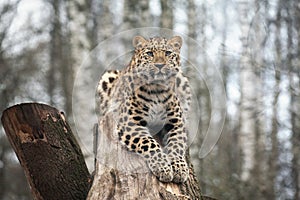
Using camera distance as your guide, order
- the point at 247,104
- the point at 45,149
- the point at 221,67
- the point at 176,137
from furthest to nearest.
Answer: the point at 221,67 → the point at 247,104 → the point at 45,149 → the point at 176,137

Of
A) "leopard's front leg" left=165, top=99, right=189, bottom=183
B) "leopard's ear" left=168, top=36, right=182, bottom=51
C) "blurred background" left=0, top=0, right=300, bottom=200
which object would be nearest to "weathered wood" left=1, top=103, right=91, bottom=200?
"leopard's front leg" left=165, top=99, right=189, bottom=183

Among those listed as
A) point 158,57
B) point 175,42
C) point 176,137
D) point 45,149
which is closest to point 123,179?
point 176,137

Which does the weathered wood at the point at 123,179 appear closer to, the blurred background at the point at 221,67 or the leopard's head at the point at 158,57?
the leopard's head at the point at 158,57

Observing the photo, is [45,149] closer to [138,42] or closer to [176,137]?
[176,137]

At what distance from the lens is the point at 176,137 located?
18.0 ft

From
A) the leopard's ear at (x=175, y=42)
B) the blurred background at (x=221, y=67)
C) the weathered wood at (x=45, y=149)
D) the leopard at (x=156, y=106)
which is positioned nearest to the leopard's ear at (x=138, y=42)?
the leopard at (x=156, y=106)

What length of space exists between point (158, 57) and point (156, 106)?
68 cm

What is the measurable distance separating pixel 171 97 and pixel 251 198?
6.36m

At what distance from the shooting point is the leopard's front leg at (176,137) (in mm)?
5391

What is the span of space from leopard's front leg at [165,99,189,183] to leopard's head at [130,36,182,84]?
495 millimetres

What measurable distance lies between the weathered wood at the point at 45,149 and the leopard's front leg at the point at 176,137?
99cm

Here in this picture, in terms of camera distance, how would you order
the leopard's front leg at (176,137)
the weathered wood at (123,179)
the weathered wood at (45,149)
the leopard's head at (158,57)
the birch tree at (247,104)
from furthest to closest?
the birch tree at (247,104) < the weathered wood at (45,149) < the leopard's front leg at (176,137) < the weathered wood at (123,179) < the leopard's head at (158,57)

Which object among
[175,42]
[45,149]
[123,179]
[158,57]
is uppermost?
[175,42]

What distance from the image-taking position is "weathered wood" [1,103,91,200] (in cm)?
565
